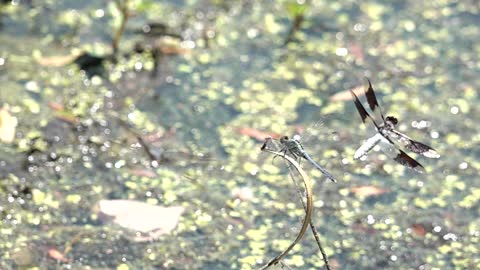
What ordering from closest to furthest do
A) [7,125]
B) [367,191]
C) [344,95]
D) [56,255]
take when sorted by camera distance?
[56,255] < [367,191] < [7,125] < [344,95]

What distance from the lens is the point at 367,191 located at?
2.78 meters

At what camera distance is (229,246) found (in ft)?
8.27

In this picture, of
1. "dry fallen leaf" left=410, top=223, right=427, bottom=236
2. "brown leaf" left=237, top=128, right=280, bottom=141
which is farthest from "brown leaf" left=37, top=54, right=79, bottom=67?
"dry fallen leaf" left=410, top=223, right=427, bottom=236

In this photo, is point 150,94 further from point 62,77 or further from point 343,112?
point 343,112

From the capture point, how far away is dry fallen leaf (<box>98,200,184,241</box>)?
2.54 metres

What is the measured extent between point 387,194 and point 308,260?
1.43ft

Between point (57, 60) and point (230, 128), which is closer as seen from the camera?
point (230, 128)

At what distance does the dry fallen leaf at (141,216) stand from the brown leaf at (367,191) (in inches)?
22.3

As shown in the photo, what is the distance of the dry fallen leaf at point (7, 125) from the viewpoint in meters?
2.85

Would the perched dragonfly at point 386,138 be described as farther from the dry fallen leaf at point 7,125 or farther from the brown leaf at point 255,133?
the dry fallen leaf at point 7,125

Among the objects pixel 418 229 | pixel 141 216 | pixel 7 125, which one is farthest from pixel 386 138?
pixel 7 125

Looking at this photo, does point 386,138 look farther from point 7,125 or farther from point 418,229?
point 7,125

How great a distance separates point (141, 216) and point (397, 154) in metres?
0.90

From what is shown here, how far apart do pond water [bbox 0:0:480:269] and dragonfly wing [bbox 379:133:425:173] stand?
0.23m
